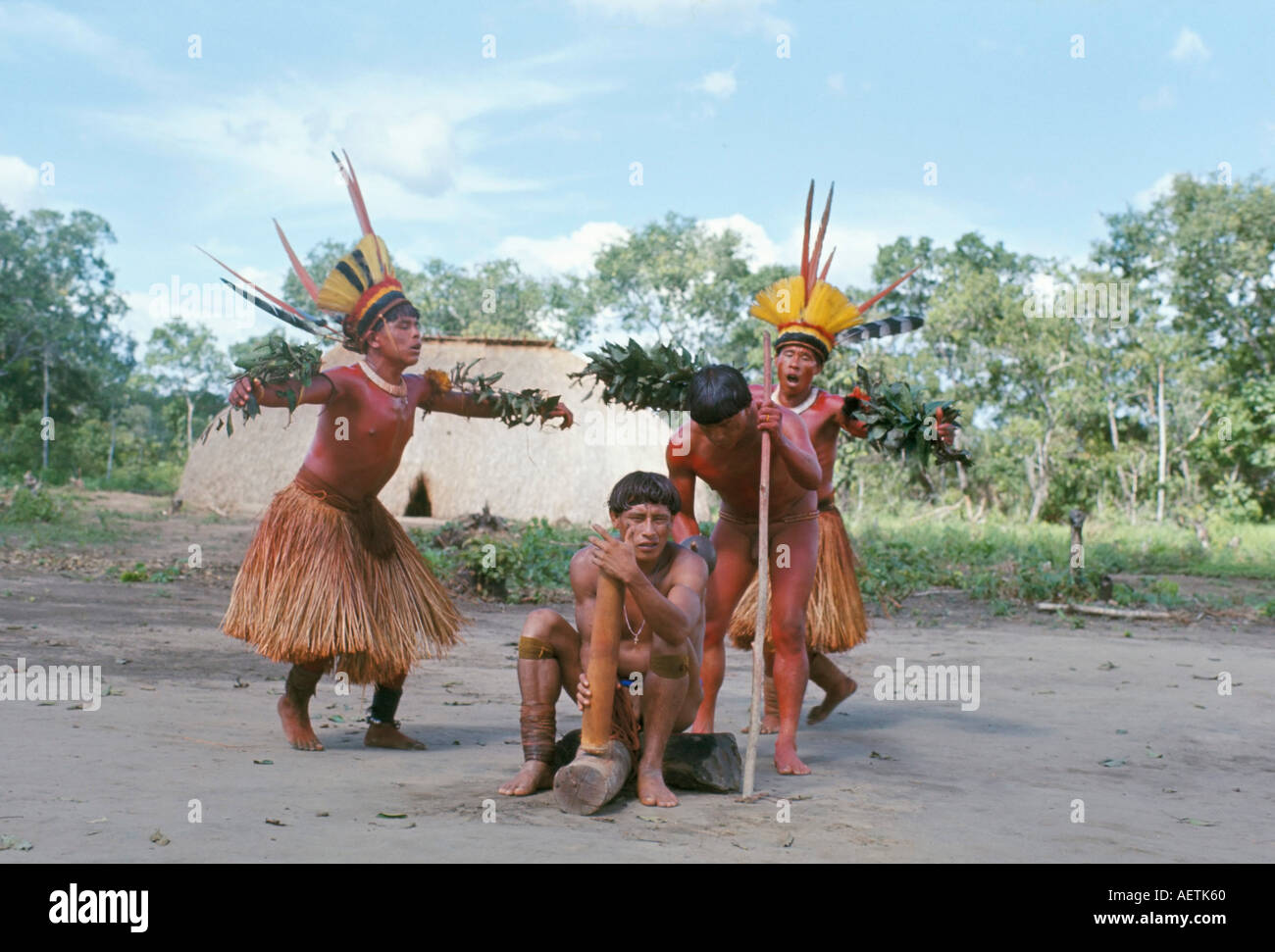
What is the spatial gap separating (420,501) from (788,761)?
13.9 meters

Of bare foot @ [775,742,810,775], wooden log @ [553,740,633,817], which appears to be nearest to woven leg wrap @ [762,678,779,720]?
bare foot @ [775,742,810,775]

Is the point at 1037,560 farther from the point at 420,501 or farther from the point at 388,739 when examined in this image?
the point at 420,501

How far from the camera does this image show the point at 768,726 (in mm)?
4801

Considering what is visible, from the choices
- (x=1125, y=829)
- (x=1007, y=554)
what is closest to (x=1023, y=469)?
(x=1007, y=554)

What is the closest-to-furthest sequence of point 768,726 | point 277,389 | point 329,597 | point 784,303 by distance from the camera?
point 277,389, point 329,597, point 784,303, point 768,726

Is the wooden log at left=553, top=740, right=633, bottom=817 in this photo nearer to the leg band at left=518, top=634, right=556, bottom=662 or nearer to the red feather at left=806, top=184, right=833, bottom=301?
the leg band at left=518, top=634, right=556, bottom=662

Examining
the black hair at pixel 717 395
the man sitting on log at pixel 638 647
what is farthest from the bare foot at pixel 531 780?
the black hair at pixel 717 395

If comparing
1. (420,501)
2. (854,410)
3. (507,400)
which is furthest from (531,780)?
(420,501)

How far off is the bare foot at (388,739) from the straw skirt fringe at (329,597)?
183 mm

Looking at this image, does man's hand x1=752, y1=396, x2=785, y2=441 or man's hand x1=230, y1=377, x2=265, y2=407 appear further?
man's hand x1=230, y1=377, x2=265, y2=407

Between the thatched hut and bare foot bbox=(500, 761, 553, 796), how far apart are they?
43.3 feet

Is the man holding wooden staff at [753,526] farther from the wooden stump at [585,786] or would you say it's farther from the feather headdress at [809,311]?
the wooden stump at [585,786]

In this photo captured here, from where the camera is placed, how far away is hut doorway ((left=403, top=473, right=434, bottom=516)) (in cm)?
1727

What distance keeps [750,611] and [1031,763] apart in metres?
1.26
